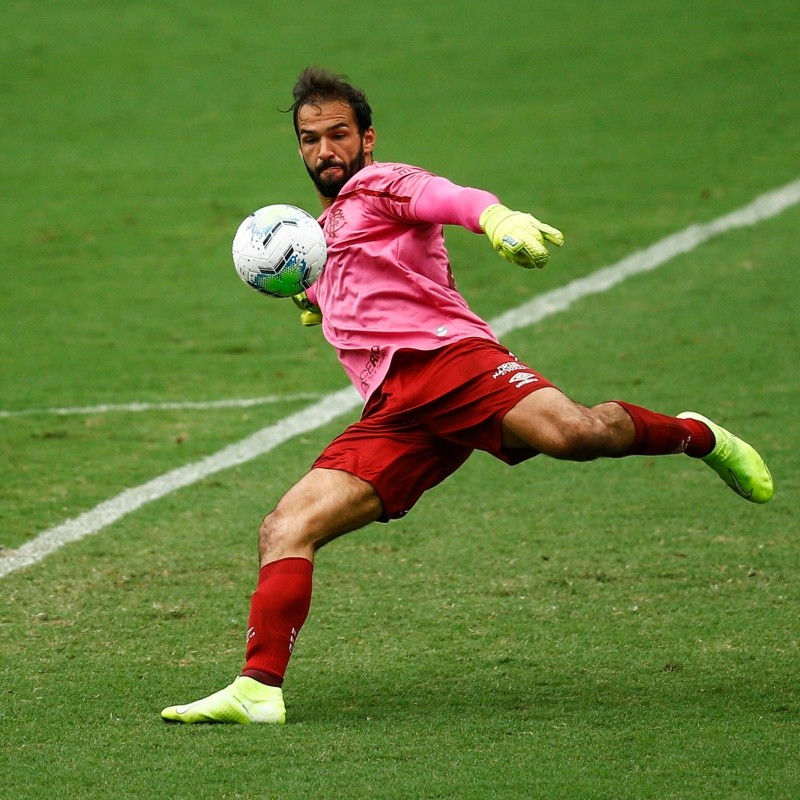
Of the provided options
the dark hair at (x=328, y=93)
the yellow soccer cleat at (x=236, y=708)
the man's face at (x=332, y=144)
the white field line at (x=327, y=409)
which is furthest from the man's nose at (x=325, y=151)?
the white field line at (x=327, y=409)

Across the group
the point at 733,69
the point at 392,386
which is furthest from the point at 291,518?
the point at 733,69

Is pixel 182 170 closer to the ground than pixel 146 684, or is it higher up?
higher up

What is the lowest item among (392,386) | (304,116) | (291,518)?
(291,518)

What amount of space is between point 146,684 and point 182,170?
1024cm

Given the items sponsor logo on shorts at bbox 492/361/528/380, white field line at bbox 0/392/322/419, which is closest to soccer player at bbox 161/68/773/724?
sponsor logo on shorts at bbox 492/361/528/380

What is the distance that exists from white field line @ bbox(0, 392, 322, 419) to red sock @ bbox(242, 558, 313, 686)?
4128 mm

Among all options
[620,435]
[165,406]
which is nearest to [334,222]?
[620,435]

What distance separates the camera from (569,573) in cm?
586

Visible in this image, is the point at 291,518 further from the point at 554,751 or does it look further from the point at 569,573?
the point at 569,573

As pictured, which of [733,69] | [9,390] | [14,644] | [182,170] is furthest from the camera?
[733,69]

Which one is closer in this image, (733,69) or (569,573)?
(569,573)

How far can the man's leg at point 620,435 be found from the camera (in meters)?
4.61

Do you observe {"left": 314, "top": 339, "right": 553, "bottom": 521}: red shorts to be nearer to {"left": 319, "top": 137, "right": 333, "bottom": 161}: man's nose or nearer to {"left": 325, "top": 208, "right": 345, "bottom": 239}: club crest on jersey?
{"left": 325, "top": 208, "right": 345, "bottom": 239}: club crest on jersey

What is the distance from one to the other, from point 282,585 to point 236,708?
1.23 feet
